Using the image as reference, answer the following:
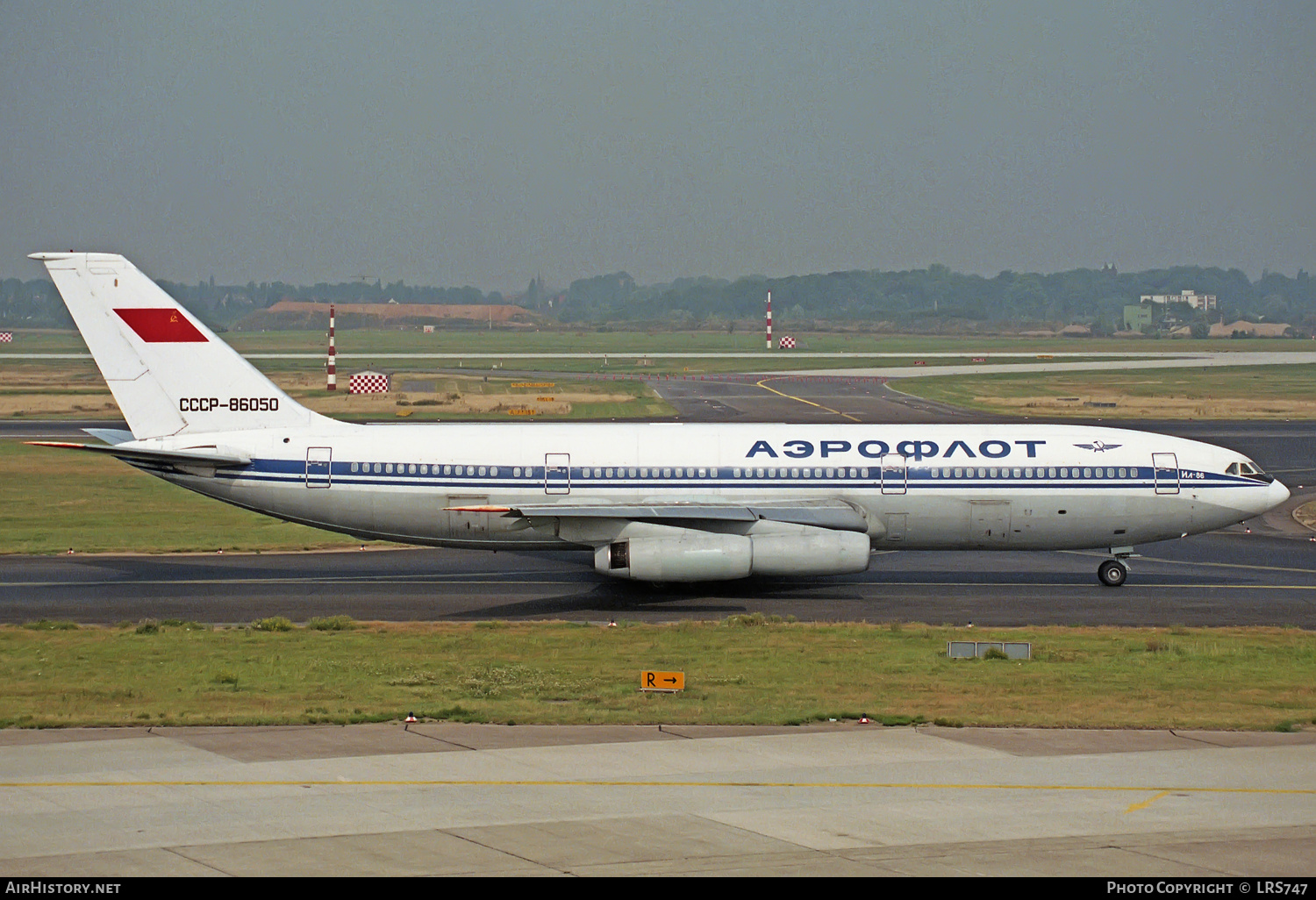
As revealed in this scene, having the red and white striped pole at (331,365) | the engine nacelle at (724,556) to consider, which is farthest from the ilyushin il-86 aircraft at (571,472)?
the red and white striped pole at (331,365)

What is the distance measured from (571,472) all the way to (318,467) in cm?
638

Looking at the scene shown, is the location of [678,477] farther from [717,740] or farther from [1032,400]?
[1032,400]

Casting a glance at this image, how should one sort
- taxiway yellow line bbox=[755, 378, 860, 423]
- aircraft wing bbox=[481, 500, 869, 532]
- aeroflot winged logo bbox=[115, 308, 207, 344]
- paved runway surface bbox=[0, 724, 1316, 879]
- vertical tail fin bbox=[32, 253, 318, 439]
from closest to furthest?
paved runway surface bbox=[0, 724, 1316, 879] → aircraft wing bbox=[481, 500, 869, 532] → vertical tail fin bbox=[32, 253, 318, 439] → aeroflot winged logo bbox=[115, 308, 207, 344] → taxiway yellow line bbox=[755, 378, 860, 423]

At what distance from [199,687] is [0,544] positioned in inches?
855

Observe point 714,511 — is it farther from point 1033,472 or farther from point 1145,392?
point 1145,392

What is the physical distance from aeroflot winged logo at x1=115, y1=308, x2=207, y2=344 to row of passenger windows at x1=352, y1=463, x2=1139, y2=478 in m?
5.52

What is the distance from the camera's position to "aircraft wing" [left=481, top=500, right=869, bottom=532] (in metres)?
35.2

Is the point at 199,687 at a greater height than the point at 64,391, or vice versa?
the point at 64,391

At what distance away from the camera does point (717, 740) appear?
69.0ft

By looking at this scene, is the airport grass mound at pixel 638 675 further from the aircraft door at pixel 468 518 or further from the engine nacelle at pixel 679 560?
the aircraft door at pixel 468 518

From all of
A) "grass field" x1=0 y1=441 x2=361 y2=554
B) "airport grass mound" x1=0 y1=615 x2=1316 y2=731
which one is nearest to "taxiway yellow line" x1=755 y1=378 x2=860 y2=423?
"grass field" x1=0 y1=441 x2=361 y2=554

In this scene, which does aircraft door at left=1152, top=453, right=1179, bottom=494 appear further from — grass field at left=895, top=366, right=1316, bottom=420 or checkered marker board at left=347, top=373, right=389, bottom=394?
checkered marker board at left=347, top=373, right=389, bottom=394

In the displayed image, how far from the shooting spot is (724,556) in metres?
34.7
